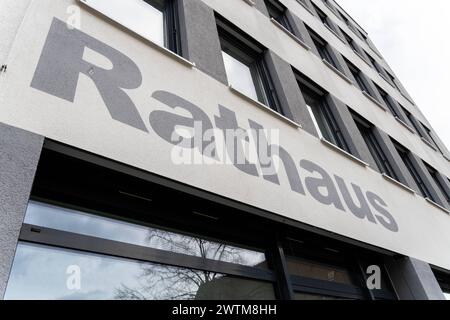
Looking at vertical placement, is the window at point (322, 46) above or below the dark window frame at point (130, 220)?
above

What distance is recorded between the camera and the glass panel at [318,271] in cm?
390

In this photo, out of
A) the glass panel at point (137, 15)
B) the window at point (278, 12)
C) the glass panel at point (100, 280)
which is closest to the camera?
the glass panel at point (100, 280)

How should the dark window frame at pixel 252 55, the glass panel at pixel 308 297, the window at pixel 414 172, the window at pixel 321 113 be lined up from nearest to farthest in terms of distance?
the glass panel at pixel 308 297
the dark window frame at pixel 252 55
the window at pixel 321 113
the window at pixel 414 172

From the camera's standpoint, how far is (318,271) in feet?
13.8

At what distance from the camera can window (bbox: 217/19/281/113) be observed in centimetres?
550

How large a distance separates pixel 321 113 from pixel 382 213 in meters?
2.57

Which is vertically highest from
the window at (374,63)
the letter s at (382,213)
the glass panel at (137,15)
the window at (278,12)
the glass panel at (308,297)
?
the window at (374,63)

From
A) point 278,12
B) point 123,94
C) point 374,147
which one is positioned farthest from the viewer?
point 278,12

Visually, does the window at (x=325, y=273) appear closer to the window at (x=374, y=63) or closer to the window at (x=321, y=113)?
the window at (x=321, y=113)

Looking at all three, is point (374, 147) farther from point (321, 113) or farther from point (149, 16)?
point (149, 16)

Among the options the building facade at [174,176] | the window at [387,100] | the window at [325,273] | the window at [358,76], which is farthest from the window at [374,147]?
the window at [387,100]

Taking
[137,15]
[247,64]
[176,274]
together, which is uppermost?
[247,64]

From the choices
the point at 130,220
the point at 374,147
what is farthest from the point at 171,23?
the point at 374,147

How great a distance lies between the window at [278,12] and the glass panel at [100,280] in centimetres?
748
